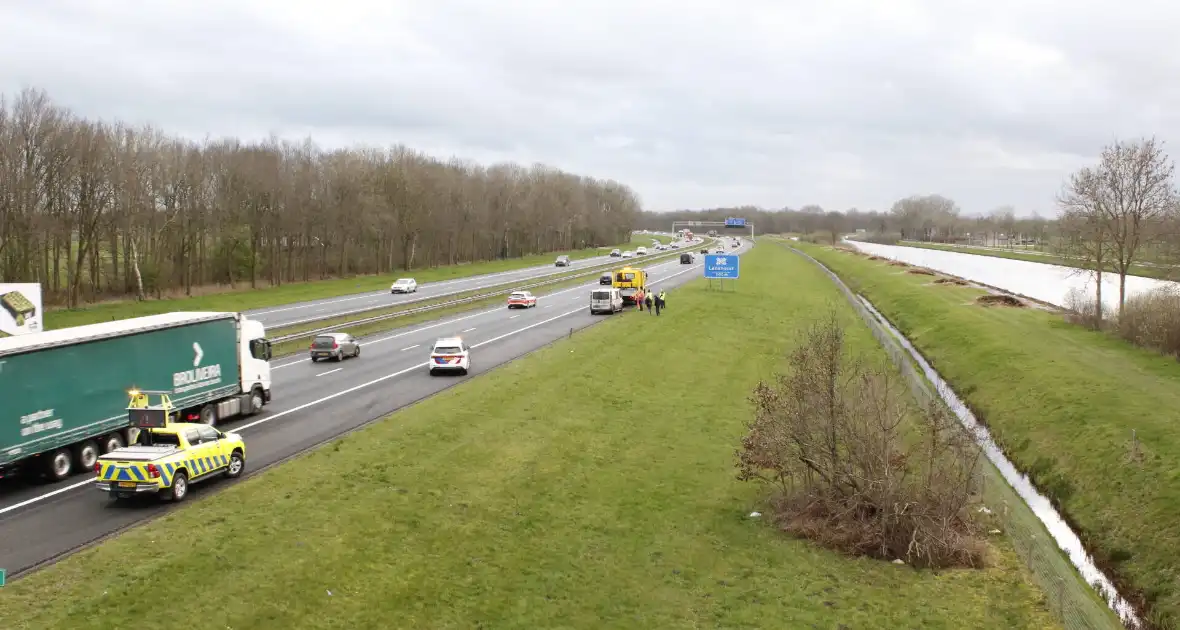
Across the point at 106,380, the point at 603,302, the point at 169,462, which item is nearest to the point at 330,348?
the point at 106,380

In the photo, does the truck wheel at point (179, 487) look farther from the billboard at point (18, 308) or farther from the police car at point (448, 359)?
the police car at point (448, 359)

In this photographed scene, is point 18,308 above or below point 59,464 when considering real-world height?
above

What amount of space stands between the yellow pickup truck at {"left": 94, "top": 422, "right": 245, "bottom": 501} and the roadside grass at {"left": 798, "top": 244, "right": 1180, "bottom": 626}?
75.9 feet

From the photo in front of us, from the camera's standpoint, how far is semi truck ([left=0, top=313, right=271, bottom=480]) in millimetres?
21406

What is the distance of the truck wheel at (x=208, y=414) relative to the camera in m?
28.5

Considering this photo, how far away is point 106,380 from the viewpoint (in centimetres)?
2420

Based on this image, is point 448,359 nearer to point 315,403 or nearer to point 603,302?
point 315,403

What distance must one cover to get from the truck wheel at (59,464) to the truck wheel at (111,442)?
1184mm

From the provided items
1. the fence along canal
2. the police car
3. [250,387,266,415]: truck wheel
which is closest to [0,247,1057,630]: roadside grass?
the fence along canal

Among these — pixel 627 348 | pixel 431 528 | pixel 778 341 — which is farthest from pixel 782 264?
pixel 431 528

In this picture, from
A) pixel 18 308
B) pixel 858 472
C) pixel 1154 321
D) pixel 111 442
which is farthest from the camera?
pixel 1154 321

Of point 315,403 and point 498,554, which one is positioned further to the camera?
point 315,403

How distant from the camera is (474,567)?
723 inches

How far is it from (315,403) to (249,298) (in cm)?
4926
